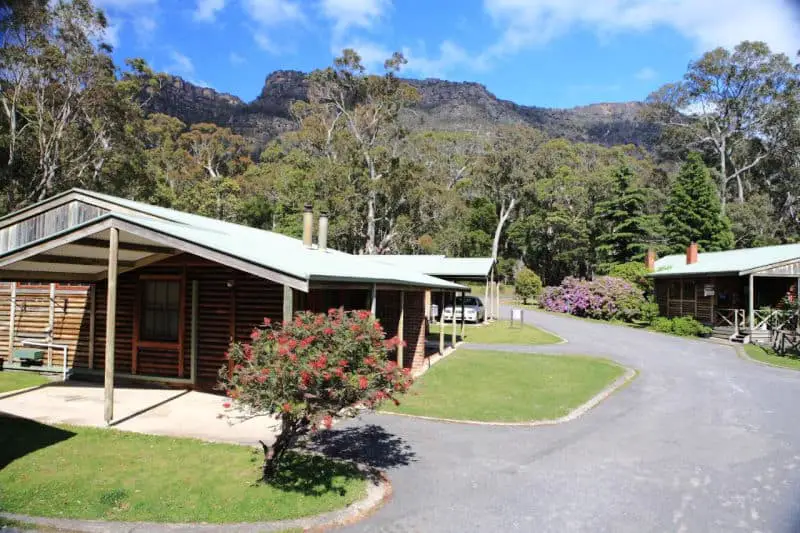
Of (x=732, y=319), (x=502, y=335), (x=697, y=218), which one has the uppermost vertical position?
(x=697, y=218)

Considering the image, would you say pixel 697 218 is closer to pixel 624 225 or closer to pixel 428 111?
pixel 624 225

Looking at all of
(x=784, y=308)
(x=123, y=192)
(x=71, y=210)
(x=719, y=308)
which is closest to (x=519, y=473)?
(x=71, y=210)

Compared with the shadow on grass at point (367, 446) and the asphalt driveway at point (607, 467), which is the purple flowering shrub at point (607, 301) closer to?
the asphalt driveway at point (607, 467)

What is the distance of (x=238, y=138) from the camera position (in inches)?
2500

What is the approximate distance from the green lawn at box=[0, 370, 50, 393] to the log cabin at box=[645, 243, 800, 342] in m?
24.9

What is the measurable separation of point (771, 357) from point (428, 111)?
15478 centimetres

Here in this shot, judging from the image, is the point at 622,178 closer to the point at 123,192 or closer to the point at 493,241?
the point at 493,241

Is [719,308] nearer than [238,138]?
Yes

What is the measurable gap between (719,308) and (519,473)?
2431 centimetres

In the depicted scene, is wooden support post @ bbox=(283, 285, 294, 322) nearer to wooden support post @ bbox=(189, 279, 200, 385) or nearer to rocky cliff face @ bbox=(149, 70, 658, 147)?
wooden support post @ bbox=(189, 279, 200, 385)

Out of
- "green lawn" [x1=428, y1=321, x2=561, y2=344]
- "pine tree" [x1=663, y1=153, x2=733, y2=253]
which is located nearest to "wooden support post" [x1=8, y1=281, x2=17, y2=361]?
"green lawn" [x1=428, y1=321, x2=561, y2=344]

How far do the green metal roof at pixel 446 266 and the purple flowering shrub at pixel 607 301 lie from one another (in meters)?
8.86

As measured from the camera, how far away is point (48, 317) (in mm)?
13227

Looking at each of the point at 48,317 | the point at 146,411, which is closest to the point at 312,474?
the point at 146,411
